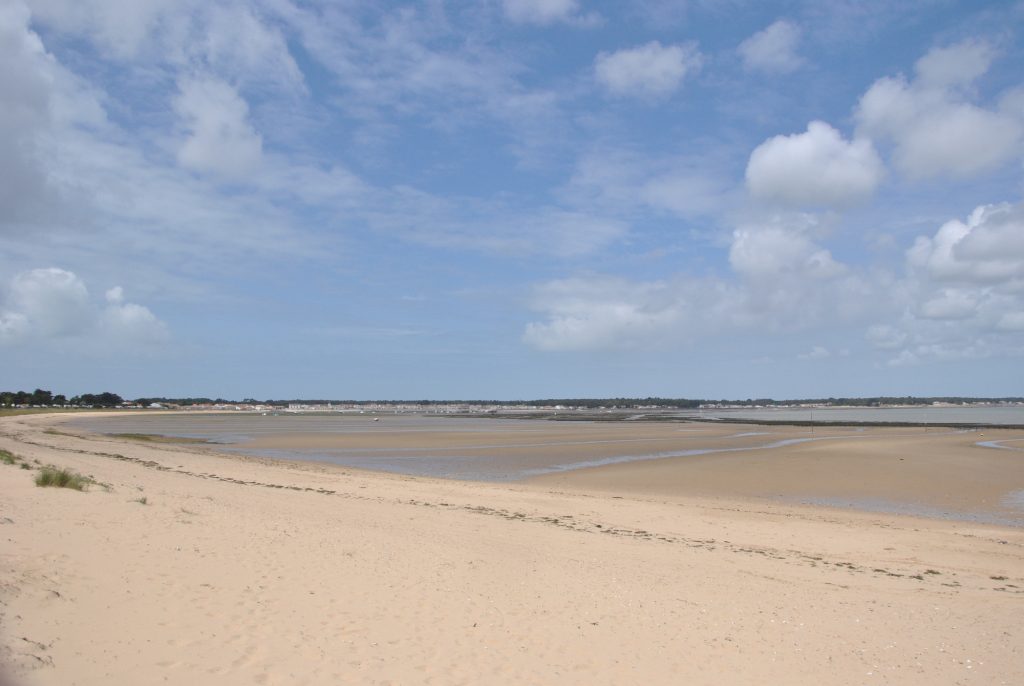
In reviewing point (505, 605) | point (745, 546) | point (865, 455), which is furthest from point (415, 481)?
point (865, 455)

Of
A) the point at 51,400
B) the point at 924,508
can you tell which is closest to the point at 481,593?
the point at 924,508

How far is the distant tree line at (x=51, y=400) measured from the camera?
13660 centimetres

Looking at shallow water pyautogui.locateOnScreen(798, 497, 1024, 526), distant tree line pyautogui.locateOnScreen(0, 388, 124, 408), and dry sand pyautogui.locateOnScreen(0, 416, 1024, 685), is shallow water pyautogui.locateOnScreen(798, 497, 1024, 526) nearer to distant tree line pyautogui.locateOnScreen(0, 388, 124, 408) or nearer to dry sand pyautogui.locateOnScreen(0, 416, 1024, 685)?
dry sand pyautogui.locateOnScreen(0, 416, 1024, 685)

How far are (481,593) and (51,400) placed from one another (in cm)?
16752

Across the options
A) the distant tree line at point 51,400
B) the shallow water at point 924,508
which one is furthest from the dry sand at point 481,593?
the distant tree line at point 51,400

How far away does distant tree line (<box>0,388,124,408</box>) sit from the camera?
136600 mm

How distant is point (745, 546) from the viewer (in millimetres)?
12844

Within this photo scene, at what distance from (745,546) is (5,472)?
1741 cm

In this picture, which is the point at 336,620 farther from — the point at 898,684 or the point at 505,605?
the point at 898,684

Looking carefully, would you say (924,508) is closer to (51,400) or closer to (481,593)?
(481,593)

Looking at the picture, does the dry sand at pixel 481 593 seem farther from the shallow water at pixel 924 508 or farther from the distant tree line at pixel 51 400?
the distant tree line at pixel 51 400

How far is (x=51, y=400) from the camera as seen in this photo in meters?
142

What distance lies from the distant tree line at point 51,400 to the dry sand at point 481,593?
472ft

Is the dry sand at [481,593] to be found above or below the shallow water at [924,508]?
above
